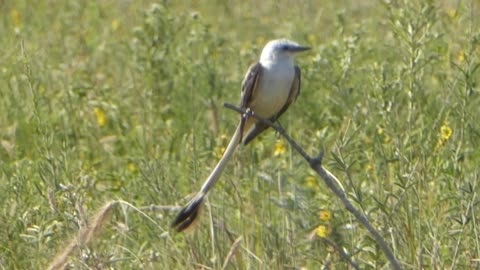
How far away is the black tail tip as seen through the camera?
4484 mm

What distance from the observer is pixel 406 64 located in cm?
545

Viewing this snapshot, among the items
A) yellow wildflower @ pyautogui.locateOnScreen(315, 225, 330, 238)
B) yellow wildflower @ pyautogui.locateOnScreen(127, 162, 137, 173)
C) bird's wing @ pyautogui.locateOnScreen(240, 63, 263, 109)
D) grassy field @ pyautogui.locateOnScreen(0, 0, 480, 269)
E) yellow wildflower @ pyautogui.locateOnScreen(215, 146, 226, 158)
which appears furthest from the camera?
yellow wildflower @ pyautogui.locateOnScreen(127, 162, 137, 173)

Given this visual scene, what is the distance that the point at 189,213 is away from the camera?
4.51 metres

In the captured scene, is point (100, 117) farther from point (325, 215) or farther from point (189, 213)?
point (189, 213)

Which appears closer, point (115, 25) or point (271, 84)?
point (271, 84)

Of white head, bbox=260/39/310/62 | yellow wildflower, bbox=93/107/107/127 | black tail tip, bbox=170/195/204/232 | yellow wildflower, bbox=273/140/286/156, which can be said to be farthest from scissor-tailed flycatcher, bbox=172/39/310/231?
yellow wildflower, bbox=93/107/107/127

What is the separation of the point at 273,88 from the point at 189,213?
0.86m

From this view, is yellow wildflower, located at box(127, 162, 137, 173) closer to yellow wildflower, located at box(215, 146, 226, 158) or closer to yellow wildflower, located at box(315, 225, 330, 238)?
yellow wildflower, located at box(215, 146, 226, 158)

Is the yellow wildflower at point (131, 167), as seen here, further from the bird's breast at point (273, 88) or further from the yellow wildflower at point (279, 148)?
the bird's breast at point (273, 88)

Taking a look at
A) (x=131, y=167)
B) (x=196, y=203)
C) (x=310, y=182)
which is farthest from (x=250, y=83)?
(x=131, y=167)

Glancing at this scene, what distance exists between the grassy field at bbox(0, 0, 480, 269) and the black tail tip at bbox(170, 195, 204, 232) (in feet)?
0.56

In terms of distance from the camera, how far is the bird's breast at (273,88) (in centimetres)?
514

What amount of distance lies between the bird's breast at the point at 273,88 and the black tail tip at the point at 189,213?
79cm

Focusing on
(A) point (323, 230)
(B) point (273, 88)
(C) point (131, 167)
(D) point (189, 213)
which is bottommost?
(C) point (131, 167)
